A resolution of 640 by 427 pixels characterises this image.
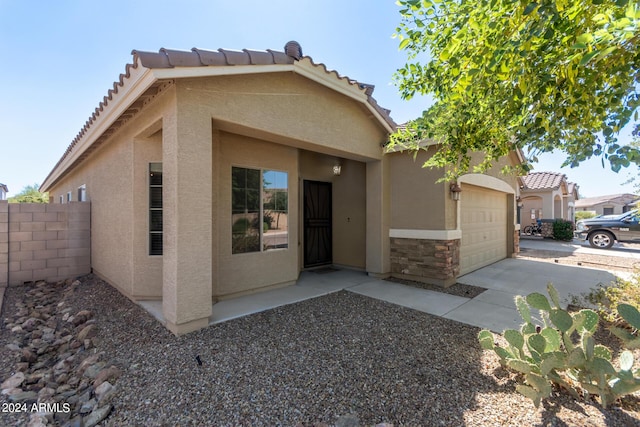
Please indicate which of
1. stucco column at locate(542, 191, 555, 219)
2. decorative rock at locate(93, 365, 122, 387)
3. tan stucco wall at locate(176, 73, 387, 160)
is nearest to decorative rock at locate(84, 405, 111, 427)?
decorative rock at locate(93, 365, 122, 387)

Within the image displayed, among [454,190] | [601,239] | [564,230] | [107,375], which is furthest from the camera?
[564,230]

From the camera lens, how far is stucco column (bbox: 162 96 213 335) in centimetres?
408

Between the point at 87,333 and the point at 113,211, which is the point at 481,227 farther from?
the point at 113,211

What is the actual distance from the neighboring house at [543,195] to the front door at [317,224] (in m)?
16.3

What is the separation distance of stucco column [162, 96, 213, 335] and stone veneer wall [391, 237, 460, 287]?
514 cm

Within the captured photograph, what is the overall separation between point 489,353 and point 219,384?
3442 millimetres

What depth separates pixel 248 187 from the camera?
20.1 feet

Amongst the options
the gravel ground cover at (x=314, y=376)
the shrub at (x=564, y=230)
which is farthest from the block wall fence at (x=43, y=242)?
the shrub at (x=564, y=230)

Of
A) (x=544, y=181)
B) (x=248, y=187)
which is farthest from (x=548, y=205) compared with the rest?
(x=248, y=187)

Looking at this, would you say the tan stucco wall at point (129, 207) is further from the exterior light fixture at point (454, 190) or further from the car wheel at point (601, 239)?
the car wheel at point (601, 239)

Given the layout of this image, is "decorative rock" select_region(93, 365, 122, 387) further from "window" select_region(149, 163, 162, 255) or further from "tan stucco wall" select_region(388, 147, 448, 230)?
"tan stucco wall" select_region(388, 147, 448, 230)

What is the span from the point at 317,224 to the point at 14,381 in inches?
273

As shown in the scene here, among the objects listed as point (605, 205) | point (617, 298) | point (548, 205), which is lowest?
point (617, 298)

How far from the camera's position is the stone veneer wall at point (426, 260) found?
275 inches
